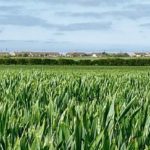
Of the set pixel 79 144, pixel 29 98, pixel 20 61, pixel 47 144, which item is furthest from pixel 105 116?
pixel 20 61

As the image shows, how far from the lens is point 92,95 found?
8570 millimetres

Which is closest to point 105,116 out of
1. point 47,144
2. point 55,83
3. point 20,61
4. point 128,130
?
point 128,130

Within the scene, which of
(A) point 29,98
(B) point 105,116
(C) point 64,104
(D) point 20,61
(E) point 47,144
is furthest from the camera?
(D) point 20,61

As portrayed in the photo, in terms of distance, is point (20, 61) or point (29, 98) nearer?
point (29, 98)

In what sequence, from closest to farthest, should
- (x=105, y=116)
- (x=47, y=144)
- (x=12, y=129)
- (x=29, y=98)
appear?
1. (x=47, y=144)
2. (x=12, y=129)
3. (x=105, y=116)
4. (x=29, y=98)

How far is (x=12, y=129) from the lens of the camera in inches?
147

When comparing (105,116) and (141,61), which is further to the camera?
(141,61)

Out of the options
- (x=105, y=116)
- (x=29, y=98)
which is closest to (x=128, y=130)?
(x=105, y=116)

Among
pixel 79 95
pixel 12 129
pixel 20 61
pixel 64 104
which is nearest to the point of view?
pixel 12 129

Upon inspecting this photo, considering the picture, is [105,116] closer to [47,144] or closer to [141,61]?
[47,144]

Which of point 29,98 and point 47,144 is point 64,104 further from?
point 47,144

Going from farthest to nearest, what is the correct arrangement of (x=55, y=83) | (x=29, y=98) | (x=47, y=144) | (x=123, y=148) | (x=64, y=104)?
(x=55, y=83) < (x=29, y=98) < (x=64, y=104) < (x=123, y=148) < (x=47, y=144)

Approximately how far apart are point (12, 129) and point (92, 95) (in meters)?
4.90

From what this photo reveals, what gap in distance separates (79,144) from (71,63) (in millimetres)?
99759
